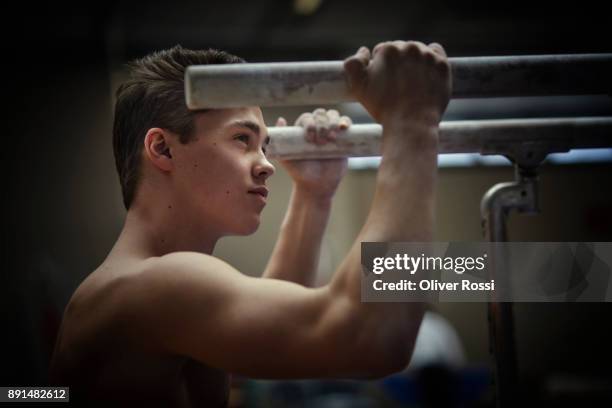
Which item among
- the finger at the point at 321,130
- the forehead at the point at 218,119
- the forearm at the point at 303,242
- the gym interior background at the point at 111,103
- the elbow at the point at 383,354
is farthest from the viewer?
the gym interior background at the point at 111,103

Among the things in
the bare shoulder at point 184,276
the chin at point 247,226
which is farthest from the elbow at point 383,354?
the chin at point 247,226

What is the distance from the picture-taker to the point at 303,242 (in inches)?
45.4

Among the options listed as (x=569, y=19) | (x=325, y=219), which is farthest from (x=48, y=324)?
(x=569, y=19)

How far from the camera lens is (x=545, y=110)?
3.90 meters

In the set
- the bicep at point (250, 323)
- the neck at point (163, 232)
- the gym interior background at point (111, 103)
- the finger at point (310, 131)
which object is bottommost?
the bicep at point (250, 323)

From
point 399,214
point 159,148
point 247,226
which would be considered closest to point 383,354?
point 399,214

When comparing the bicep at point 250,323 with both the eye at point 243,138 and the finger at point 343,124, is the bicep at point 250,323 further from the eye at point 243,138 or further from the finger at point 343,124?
the finger at point 343,124

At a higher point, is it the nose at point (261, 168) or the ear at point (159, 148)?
the ear at point (159, 148)

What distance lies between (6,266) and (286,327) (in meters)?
2.78

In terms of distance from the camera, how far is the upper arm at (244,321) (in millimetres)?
679

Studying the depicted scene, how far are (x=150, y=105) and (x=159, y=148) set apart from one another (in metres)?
0.07

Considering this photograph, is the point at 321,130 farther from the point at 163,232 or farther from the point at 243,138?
the point at 163,232

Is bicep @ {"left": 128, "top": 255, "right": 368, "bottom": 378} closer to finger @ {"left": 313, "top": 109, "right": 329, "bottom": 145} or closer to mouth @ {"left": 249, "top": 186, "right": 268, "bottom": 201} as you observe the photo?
mouth @ {"left": 249, "top": 186, "right": 268, "bottom": 201}

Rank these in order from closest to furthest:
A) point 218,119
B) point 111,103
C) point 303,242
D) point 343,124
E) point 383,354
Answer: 1. point 383,354
2. point 218,119
3. point 343,124
4. point 303,242
5. point 111,103
